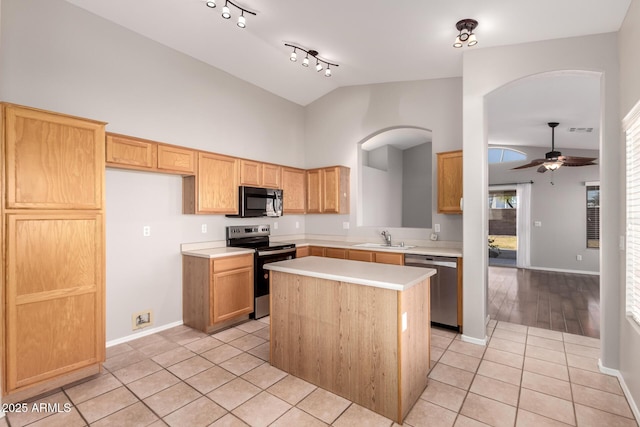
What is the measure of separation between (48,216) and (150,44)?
226cm

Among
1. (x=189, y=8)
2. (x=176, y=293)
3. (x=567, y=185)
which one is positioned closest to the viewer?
(x=189, y=8)

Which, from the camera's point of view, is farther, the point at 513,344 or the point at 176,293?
the point at 176,293

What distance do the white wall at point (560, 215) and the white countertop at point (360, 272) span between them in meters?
6.63

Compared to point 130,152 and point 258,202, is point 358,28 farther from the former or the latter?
point 130,152

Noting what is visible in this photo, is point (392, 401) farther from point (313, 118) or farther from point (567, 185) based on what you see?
point (567, 185)

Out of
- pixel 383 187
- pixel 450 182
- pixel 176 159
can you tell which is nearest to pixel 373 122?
pixel 450 182

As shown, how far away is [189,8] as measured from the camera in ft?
10.3

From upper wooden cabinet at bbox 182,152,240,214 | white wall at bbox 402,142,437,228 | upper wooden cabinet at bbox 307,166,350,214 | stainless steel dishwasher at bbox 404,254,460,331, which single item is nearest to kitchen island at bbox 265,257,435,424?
stainless steel dishwasher at bbox 404,254,460,331

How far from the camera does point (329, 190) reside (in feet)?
17.0

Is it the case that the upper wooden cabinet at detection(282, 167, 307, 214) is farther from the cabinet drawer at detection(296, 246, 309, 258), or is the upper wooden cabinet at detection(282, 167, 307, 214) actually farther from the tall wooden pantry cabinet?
the tall wooden pantry cabinet

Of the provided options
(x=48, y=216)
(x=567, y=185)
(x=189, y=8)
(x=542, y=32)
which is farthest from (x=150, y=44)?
(x=567, y=185)

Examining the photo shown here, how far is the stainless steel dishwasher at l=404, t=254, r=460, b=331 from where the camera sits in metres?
Result: 3.63

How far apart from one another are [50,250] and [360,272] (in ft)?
7.84

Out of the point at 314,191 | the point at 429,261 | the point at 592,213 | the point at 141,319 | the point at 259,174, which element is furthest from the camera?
the point at 592,213
